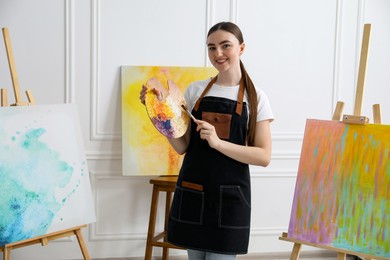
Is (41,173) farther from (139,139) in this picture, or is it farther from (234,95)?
(234,95)

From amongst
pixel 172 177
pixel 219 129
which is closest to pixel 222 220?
pixel 219 129

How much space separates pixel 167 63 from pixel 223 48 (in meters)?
1.43

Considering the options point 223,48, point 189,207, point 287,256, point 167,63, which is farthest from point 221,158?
point 287,256

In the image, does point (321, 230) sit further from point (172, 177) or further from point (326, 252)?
point (326, 252)

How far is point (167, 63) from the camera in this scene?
325cm

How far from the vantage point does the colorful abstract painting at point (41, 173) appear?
232cm

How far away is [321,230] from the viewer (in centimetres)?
216

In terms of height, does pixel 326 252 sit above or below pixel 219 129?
below

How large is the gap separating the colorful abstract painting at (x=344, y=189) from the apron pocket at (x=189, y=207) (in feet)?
2.01

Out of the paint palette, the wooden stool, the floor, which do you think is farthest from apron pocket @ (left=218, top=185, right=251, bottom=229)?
the floor

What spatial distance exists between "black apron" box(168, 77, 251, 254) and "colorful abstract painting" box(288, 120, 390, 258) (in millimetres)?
449

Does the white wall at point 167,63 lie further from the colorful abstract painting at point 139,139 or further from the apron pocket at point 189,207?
the apron pocket at point 189,207

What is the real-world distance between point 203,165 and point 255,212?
67.6 inches

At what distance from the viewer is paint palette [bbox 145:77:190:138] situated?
6.12 feet
